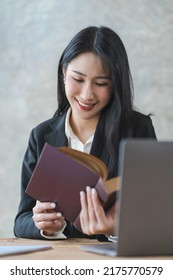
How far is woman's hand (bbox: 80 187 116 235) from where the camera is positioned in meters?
1.95

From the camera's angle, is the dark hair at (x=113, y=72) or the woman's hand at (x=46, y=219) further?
the dark hair at (x=113, y=72)

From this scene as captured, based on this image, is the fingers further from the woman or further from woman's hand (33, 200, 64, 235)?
the woman

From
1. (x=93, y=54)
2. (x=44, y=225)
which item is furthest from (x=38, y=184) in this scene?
(x=93, y=54)

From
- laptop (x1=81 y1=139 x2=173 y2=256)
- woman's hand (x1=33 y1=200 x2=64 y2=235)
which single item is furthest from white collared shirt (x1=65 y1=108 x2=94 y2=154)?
laptop (x1=81 y1=139 x2=173 y2=256)

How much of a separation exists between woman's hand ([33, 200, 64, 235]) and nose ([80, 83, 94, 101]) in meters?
0.52

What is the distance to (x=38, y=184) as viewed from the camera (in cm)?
207

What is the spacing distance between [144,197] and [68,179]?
41 centimetres

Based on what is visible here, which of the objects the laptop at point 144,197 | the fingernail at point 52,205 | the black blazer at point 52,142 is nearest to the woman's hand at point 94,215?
the fingernail at point 52,205

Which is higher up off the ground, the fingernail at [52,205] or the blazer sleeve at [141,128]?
the blazer sleeve at [141,128]

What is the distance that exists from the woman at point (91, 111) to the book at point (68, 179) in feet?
1.12

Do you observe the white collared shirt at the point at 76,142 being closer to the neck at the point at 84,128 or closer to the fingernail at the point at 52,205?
the neck at the point at 84,128

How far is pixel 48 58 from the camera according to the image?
159 inches

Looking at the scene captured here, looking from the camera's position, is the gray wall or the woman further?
the gray wall

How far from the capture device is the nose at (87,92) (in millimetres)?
2555
